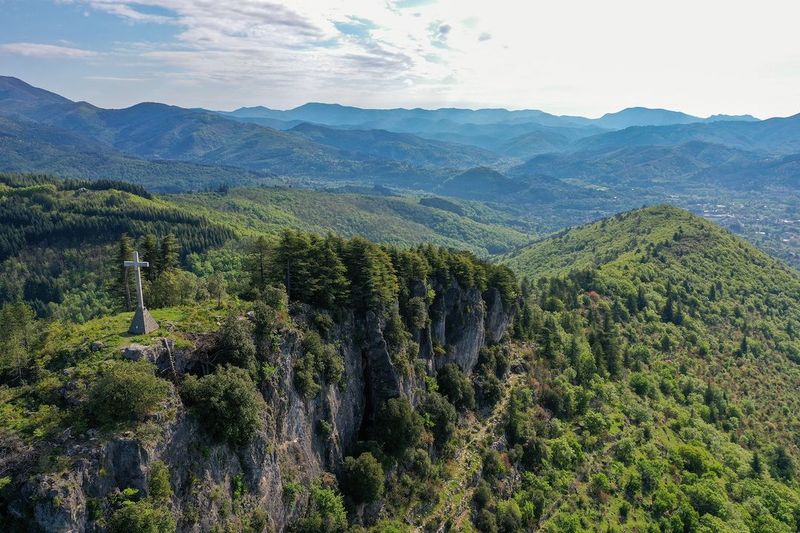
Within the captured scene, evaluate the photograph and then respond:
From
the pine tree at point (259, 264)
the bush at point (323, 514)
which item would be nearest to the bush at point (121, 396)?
the bush at point (323, 514)

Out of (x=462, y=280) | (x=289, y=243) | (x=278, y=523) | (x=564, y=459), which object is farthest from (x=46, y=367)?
(x=564, y=459)

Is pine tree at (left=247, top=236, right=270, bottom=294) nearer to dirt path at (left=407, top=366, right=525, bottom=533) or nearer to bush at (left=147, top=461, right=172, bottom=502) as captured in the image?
bush at (left=147, top=461, right=172, bottom=502)

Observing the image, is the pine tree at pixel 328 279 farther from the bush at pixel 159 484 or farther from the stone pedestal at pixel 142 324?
Answer: the bush at pixel 159 484

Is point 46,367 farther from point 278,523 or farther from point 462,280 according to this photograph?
point 462,280

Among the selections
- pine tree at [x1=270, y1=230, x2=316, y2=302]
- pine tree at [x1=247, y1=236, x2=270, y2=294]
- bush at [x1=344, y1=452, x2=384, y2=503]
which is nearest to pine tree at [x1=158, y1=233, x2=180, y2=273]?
pine tree at [x1=247, y1=236, x2=270, y2=294]

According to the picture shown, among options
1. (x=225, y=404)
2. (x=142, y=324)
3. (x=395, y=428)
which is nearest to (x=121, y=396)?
(x=225, y=404)
